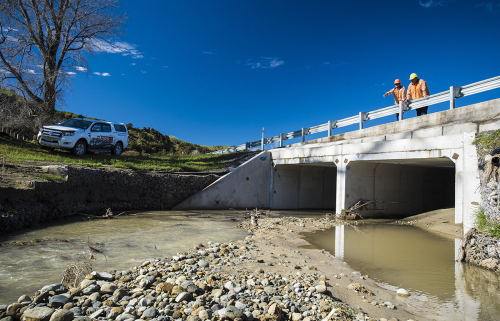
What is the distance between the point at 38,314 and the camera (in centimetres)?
315

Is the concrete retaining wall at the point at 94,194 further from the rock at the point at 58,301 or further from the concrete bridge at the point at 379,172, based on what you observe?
the rock at the point at 58,301

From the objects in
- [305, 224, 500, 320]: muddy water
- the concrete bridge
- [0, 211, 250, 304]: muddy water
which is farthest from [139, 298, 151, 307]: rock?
the concrete bridge

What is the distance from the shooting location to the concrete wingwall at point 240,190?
15438 millimetres

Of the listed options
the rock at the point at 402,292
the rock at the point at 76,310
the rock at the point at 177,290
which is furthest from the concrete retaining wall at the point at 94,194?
the rock at the point at 402,292

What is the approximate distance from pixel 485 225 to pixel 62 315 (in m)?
8.06

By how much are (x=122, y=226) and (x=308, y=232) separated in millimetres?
6146

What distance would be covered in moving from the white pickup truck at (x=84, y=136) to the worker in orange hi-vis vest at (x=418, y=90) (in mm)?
15095

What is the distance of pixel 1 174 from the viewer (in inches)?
362

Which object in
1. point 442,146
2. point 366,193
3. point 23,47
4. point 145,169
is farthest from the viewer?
point 23,47

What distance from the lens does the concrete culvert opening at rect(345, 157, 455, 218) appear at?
13.3 metres

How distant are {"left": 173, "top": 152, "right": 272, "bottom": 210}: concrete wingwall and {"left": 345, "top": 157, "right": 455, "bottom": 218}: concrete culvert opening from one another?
5488mm

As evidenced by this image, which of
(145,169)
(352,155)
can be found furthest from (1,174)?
(352,155)

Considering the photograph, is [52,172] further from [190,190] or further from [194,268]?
[194,268]

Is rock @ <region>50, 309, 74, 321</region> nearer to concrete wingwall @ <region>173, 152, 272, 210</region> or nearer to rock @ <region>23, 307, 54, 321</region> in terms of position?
rock @ <region>23, 307, 54, 321</region>
